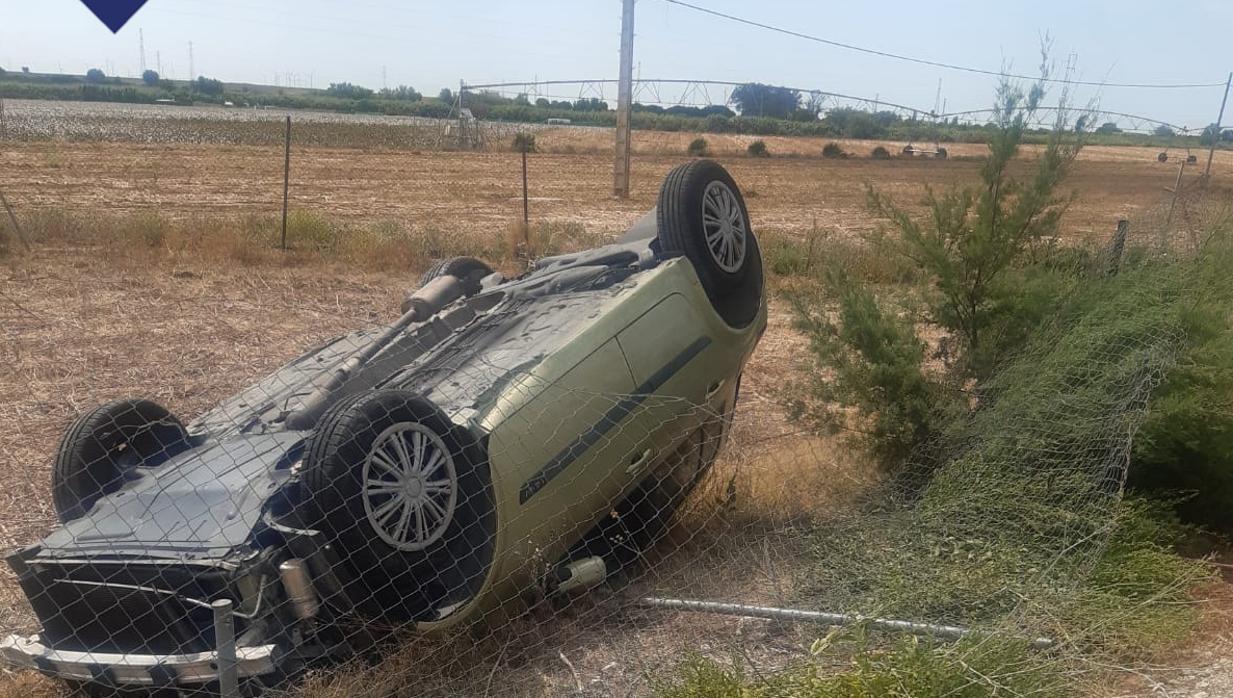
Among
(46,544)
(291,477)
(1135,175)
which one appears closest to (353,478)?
(291,477)

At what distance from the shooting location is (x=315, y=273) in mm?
12211

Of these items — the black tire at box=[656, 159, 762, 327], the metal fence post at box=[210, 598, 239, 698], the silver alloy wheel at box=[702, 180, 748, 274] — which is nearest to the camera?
the metal fence post at box=[210, 598, 239, 698]

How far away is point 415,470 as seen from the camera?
11.6ft

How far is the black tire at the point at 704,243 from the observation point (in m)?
4.99

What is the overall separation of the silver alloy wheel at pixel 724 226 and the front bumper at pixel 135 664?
3.05 meters

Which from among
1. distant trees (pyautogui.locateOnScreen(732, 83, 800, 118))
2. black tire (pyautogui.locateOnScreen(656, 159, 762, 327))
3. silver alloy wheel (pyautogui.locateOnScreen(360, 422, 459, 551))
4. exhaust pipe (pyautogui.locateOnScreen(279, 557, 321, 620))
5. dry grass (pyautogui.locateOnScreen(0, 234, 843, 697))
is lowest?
dry grass (pyautogui.locateOnScreen(0, 234, 843, 697))

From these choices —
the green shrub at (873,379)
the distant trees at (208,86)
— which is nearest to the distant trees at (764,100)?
the green shrub at (873,379)

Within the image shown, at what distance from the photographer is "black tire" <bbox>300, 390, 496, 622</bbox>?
3.40 meters

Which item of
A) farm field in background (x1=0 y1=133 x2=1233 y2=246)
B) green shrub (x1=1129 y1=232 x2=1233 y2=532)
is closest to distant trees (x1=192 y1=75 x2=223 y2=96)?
farm field in background (x1=0 y1=133 x2=1233 y2=246)

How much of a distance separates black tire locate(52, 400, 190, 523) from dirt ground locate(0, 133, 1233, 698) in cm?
64

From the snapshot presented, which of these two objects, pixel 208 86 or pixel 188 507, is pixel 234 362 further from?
pixel 208 86

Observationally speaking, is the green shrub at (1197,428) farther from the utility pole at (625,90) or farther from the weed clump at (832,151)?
the weed clump at (832,151)

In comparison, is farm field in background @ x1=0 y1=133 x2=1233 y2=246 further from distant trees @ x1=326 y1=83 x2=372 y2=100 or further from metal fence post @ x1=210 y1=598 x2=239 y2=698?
distant trees @ x1=326 y1=83 x2=372 y2=100

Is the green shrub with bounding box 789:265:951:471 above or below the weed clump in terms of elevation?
below
